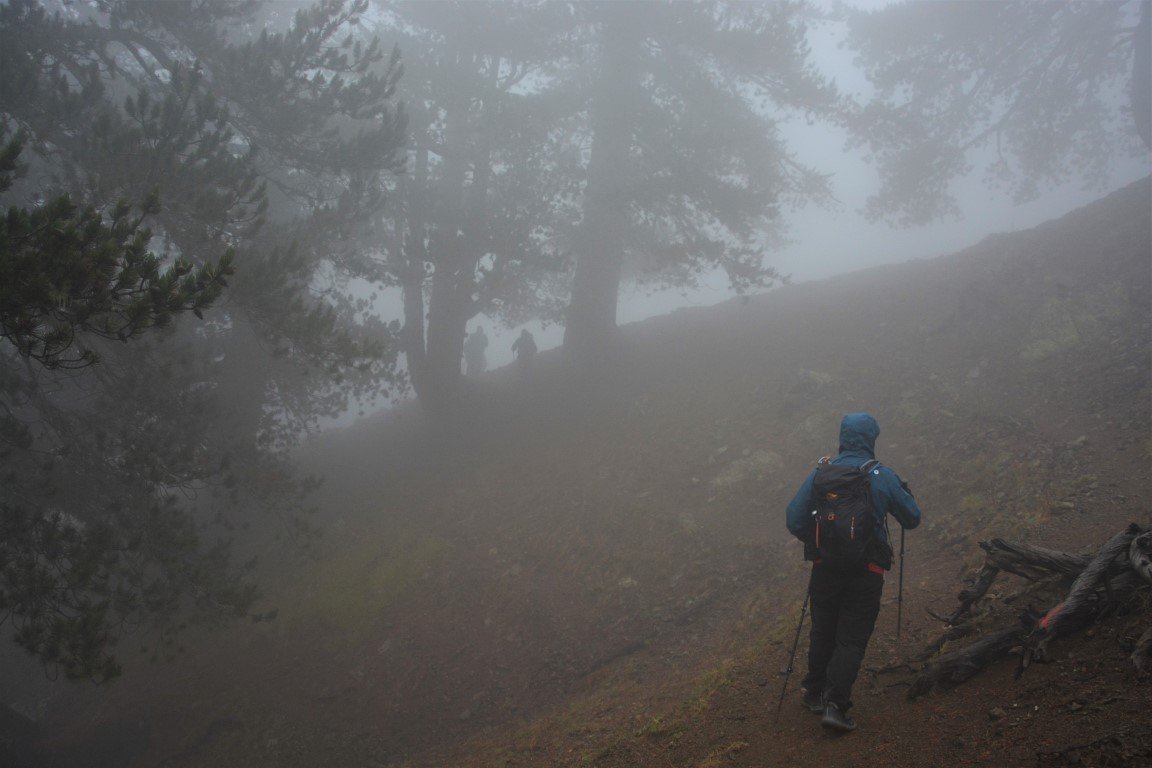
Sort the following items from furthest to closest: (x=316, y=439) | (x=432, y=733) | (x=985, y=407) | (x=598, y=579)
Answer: (x=316, y=439), (x=985, y=407), (x=598, y=579), (x=432, y=733)

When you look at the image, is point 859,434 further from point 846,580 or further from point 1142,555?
point 1142,555

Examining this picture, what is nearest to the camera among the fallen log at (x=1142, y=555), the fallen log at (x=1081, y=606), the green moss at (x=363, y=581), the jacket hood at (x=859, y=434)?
the fallen log at (x=1142, y=555)

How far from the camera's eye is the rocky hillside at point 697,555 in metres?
4.68

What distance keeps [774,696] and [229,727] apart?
7.19 m

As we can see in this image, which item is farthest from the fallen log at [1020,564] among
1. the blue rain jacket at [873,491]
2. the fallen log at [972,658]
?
the blue rain jacket at [873,491]

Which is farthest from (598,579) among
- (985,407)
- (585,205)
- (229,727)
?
(585,205)

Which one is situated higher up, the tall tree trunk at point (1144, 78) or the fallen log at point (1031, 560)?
the tall tree trunk at point (1144, 78)

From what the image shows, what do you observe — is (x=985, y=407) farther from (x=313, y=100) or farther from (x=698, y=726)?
(x=313, y=100)

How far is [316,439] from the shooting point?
18531mm

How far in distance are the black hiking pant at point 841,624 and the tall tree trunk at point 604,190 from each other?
11.9 meters

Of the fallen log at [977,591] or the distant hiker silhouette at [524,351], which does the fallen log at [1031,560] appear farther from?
the distant hiker silhouette at [524,351]

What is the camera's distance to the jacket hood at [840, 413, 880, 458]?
4457 mm

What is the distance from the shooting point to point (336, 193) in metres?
12.8

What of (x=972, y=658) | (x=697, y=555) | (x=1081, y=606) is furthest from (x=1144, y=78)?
(x=972, y=658)
